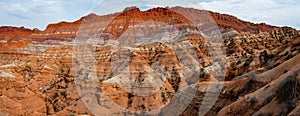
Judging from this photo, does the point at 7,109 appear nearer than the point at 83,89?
Yes

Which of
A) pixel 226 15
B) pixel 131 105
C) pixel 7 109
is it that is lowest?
pixel 131 105

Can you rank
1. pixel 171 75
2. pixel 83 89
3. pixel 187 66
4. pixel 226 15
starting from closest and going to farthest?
1. pixel 83 89
2. pixel 171 75
3. pixel 187 66
4. pixel 226 15

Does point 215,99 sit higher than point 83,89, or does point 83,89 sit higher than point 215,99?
point 215,99

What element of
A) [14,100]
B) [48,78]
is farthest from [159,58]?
[14,100]

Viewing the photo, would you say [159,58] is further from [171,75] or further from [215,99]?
[215,99]

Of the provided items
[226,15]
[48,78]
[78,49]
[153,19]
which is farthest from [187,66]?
[226,15]

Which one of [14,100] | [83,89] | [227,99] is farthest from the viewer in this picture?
[83,89]
